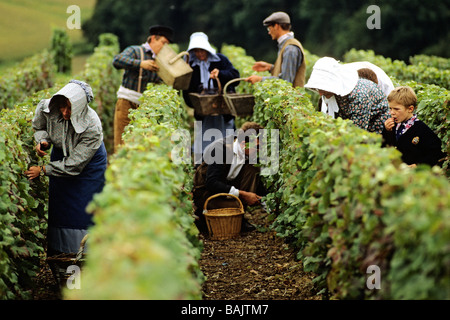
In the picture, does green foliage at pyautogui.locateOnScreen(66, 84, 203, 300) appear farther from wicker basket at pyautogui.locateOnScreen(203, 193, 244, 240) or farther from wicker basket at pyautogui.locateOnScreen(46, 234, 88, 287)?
wicker basket at pyautogui.locateOnScreen(203, 193, 244, 240)

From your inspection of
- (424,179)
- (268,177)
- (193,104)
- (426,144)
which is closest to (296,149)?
(426,144)

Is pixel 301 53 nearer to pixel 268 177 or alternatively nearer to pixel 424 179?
pixel 268 177

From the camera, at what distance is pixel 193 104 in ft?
28.7

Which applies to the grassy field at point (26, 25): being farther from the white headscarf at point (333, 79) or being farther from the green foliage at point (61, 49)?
the white headscarf at point (333, 79)

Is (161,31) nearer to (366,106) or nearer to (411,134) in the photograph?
(366,106)

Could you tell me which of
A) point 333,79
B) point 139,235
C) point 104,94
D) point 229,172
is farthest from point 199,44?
point 139,235

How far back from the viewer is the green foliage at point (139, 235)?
252 cm

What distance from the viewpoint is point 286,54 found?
798cm

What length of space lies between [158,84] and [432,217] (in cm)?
654

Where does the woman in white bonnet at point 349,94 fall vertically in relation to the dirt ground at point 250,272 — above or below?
above

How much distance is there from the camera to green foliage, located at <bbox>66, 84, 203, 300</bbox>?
99.1 inches

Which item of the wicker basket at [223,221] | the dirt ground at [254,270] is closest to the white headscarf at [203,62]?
the wicker basket at [223,221]

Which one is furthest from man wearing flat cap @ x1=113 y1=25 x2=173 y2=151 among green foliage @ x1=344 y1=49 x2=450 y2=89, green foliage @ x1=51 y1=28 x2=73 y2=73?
green foliage @ x1=51 y1=28 x2=73 y2=73

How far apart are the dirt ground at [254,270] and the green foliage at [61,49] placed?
62.6ft
